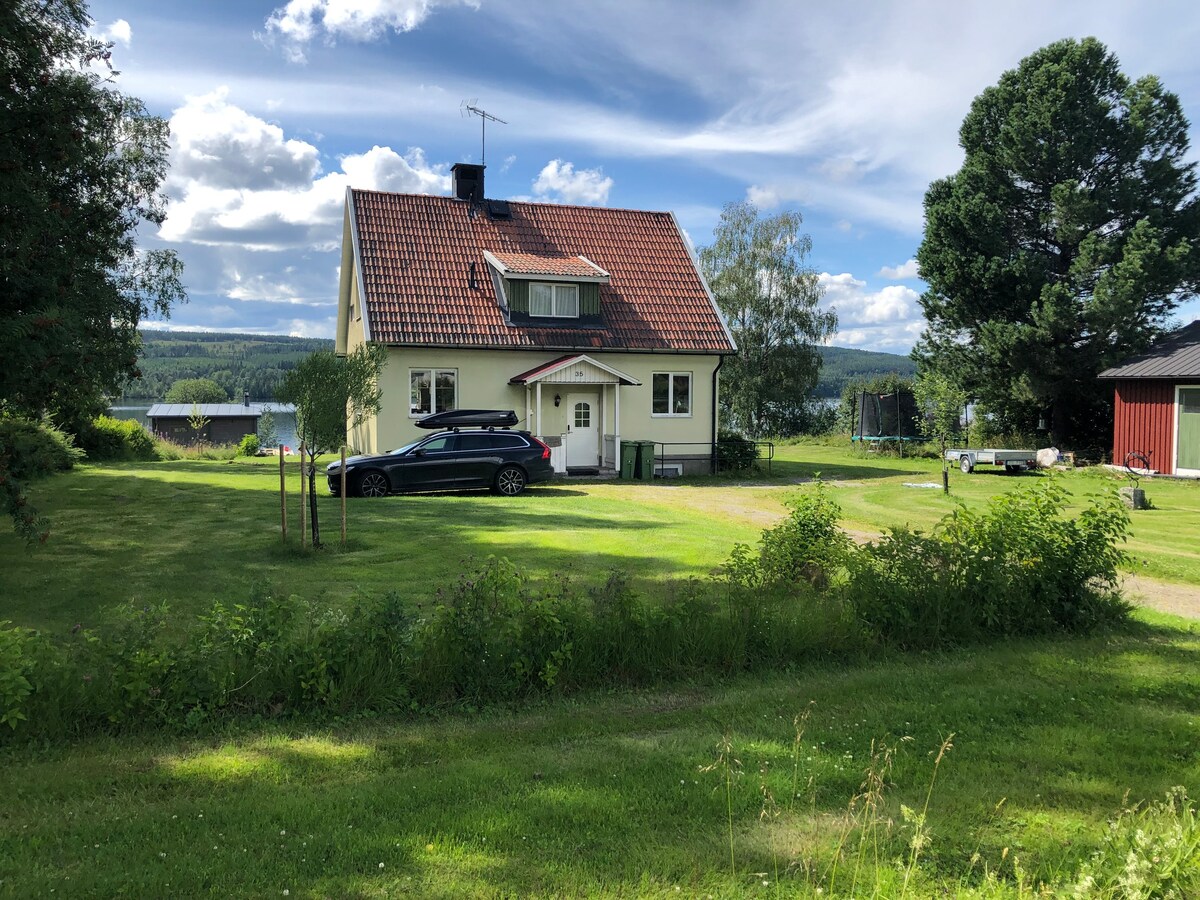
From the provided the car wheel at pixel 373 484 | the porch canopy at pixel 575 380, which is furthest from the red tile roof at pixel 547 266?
the car wheel at pixel 373 484

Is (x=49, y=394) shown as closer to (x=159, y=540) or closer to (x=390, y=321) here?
(x=159, y=540)

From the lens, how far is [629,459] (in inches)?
958

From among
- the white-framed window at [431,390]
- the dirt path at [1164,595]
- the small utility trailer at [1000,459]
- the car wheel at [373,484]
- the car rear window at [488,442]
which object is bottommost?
the dirt path at [1164,595]

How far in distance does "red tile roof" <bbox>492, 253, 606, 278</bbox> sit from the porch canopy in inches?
100

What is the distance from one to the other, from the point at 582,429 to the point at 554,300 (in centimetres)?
404

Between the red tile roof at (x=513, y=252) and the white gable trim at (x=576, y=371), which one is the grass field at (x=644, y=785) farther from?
the red tile roof at (x=513, y=252)

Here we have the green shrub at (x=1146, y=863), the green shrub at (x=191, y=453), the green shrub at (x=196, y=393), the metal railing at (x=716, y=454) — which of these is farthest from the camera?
the green shrub at (x=196, y=393)

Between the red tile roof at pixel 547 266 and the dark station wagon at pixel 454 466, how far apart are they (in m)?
7.13

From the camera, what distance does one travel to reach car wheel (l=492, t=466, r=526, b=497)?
1920 centimetres

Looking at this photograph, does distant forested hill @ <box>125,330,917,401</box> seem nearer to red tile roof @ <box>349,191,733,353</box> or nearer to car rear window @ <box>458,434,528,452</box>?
red tile roof @ <box>349,191,733,353</box>

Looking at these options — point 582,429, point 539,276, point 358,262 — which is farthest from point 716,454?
point 358,262

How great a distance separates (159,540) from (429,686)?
8.32 meters

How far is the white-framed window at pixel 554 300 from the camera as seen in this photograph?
25578 mm

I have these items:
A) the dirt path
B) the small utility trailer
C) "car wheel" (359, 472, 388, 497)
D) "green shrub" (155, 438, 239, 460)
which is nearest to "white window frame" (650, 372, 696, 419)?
the small utility trailer
